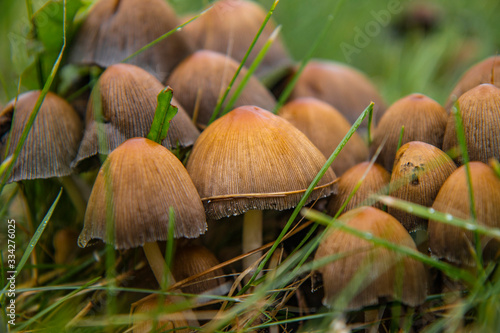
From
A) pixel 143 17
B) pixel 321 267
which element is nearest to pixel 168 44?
pixel 143 17

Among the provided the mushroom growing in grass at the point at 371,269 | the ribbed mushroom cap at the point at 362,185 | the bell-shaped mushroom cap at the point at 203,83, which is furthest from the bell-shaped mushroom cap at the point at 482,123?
the bell-shaped mushroom cap at the point at 203,83

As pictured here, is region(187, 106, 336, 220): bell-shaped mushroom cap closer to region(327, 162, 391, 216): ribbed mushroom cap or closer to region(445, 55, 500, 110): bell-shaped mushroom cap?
region(327, 162, 391, 216): ribbed mushroom cap

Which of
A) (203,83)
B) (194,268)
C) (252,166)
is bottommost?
(194,268)

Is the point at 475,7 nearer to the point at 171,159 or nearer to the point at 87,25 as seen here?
the point at 87,25

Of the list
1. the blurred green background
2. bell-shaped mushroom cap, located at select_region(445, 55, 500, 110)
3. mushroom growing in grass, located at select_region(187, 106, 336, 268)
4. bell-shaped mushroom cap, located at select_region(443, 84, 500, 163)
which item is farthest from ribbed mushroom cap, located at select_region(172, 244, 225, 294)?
the blurred green background

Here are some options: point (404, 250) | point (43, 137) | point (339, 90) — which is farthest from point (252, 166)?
point (339, 90)

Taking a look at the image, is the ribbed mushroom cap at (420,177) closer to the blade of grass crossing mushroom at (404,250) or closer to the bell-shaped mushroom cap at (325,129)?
the blade of grass crossing mushroom at (404,250)

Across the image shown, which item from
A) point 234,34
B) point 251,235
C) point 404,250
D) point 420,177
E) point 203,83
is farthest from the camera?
point 234,34

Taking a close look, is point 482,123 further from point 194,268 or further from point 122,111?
point 122,111
